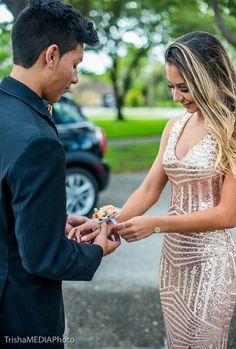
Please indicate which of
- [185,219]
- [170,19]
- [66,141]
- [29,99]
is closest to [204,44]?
[185,219]

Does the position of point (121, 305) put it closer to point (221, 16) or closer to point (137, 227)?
point (137, 227)

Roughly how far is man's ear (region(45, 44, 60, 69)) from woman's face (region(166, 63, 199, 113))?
0.72 m

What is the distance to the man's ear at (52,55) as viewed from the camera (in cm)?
184

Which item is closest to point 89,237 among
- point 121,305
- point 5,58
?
point 121,305

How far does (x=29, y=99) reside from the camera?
1.84m

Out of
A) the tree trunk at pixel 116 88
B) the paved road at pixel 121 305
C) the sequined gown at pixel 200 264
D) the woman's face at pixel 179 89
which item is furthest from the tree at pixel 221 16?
the tree trunk at pixel 116 88

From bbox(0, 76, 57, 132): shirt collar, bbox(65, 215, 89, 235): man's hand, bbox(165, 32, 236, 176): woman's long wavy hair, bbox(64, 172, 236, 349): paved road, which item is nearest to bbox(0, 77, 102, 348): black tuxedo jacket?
bbox(0, 76, 57, 132): shirt collar

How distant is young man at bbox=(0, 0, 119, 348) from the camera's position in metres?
1.69

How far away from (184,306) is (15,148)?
4.02 feet

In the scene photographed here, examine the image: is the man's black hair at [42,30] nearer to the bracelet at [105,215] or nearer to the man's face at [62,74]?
the man's face at [62,74]

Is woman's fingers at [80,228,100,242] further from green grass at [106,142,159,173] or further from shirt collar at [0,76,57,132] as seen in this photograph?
green grass at [106,142,159,173]

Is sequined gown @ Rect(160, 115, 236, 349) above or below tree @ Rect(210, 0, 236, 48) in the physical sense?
above

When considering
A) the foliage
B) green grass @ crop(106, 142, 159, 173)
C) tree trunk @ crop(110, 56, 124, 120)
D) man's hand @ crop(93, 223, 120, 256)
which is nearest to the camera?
man's hand @ crop(93, 223, 120, 256)

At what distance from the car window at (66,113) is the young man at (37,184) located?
5700mm
